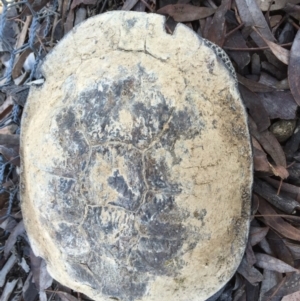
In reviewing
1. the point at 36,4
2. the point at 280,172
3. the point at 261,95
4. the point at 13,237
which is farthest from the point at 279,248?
the point at 36,4

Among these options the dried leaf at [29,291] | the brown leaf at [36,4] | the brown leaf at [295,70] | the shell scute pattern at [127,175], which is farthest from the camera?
the dried leaf at [29,291]

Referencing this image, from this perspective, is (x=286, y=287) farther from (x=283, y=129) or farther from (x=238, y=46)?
(x=238, y=46)

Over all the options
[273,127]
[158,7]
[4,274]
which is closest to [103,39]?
[158,7]

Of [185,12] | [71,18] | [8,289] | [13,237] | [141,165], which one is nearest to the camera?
[141,165]

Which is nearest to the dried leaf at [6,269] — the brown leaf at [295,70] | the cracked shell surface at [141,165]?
the cracked shell surface at [141,165]

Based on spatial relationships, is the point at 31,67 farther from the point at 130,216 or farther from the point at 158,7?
the point at 130,216

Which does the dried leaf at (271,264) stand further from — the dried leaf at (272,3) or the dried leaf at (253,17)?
the dried leaf at (272,3)
